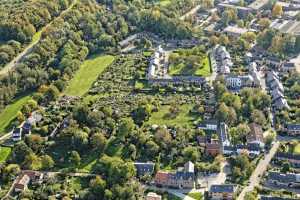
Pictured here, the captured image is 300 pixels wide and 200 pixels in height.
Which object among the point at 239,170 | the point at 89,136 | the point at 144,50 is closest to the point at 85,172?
the point at 89,136

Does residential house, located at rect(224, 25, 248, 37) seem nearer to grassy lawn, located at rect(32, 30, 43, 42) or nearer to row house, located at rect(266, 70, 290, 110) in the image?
row house, located at rect(266, 70, 290, 110)

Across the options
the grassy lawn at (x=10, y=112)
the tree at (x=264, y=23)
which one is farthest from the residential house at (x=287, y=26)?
the grassy lawn at (x=10, y=112)

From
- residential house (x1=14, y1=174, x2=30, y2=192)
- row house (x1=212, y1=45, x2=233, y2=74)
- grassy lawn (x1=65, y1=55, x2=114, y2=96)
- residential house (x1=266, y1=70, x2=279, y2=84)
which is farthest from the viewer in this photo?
row house (x1=212, y1=45, x2=233, y2=74)

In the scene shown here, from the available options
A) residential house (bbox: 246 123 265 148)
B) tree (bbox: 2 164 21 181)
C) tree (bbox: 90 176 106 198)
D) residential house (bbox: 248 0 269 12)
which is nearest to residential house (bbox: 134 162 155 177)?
tree (bbox: 90 176 106 198)

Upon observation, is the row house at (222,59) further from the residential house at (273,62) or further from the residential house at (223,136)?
the residential house at (223,136)

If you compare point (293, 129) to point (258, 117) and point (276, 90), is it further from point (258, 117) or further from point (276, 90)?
point (276, 90)

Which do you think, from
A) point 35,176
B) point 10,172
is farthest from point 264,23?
point 10,172
